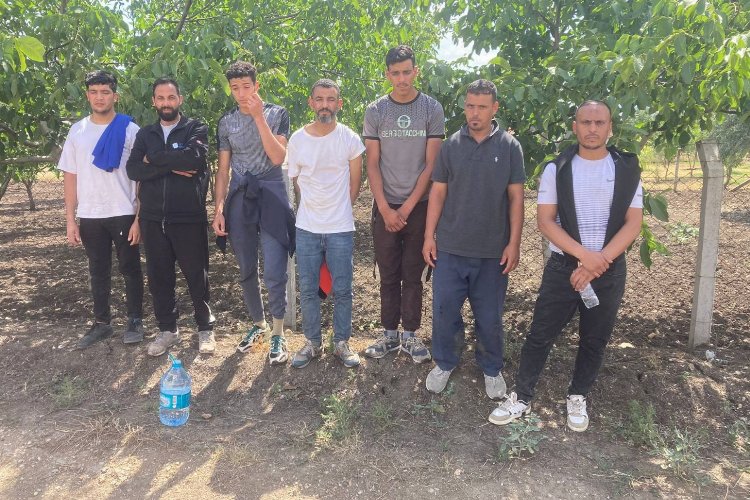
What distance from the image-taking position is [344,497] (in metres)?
2.60

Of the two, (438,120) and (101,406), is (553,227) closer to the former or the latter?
(438,120)

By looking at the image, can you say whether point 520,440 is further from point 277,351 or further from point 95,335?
point 95,335

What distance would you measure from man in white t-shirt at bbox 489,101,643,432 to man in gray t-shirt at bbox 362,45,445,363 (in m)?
0.70

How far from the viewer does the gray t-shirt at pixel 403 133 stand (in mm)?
3221

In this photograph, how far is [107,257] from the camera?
3.88m

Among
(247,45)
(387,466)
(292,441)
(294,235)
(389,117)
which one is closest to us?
(387,466)

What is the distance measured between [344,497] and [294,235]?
162 centimetres

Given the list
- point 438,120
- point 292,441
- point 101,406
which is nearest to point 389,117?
point 438,120

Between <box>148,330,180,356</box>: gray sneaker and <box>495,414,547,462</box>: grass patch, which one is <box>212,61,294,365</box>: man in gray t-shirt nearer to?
<box>148,330,180,356</box>: gray sneaker

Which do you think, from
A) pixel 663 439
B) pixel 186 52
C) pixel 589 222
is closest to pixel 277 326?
pixel 589 222

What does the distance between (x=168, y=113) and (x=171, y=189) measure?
18.0 inches

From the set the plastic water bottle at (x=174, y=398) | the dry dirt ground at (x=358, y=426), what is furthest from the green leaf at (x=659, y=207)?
the plastic water bottle at (x=174, y=398)

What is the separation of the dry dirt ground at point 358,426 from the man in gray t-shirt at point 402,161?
72cm

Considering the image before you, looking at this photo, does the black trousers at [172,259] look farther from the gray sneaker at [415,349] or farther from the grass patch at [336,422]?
the gray sneaker at [415,349]
